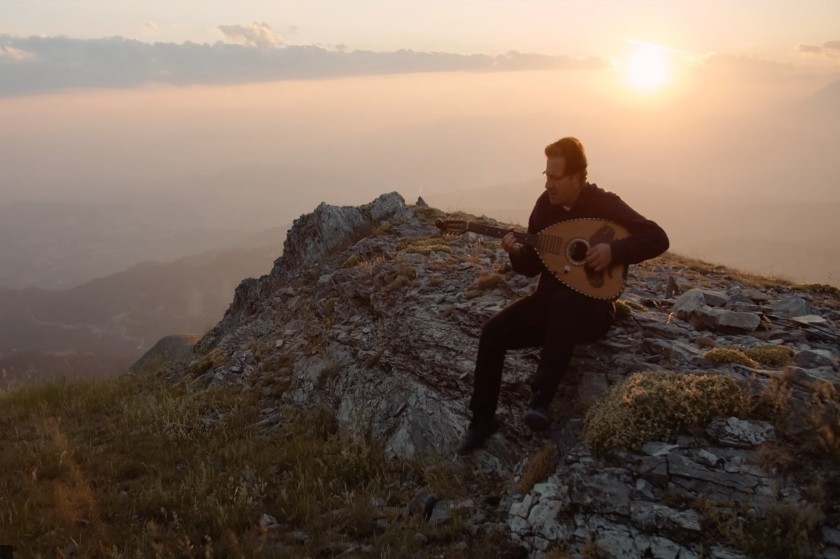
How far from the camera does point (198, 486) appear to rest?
7.54 m

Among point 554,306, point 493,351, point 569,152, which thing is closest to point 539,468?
point 493,351

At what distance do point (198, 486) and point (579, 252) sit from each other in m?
6.18

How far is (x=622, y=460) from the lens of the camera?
19.5 ft

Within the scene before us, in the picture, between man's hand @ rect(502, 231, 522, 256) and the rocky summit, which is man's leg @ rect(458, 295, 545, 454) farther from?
man's hand @ rect(502, 231, 522, 256)

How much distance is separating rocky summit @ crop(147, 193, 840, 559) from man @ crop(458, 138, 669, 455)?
508mm

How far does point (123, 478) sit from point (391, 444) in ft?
14.1

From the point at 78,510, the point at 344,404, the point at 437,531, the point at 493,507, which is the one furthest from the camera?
the point at 344,404

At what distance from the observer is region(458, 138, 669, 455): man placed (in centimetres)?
710

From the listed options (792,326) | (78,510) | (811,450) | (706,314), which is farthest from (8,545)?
(792,326)

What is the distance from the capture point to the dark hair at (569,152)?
7379 millimetres

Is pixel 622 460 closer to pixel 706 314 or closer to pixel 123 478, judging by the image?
pixel 706 314

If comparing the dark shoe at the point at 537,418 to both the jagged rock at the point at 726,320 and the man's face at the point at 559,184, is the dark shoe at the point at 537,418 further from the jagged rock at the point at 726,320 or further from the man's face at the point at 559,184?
the jagged rock at the point at 726,320

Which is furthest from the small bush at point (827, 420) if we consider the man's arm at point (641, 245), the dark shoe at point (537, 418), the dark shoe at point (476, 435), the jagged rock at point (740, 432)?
the dark shoe at point (476, 435)

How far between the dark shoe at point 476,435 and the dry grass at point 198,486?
1065 mm
